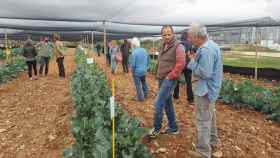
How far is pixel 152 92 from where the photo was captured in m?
9.08

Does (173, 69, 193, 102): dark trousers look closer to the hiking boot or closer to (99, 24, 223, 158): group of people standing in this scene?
(99, 24, 223, 158): group of people standing

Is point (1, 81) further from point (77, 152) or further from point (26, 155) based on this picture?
point (77, 152)

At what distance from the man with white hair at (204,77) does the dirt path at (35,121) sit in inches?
79.0

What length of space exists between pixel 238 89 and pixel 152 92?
2.49 metres

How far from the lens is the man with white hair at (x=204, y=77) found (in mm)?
3748

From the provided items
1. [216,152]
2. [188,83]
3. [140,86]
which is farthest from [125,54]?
[216,152]

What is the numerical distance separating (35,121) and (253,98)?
186 inches

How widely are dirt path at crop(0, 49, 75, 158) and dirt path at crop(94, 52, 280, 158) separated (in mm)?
1388

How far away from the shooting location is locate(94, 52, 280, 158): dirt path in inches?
178

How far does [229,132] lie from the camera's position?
5.36 meters

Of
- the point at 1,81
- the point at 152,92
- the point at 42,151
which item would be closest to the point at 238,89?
the point at 152,92

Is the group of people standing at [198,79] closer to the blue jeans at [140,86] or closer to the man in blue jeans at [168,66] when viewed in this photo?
the man in blue jeans at [168,66]

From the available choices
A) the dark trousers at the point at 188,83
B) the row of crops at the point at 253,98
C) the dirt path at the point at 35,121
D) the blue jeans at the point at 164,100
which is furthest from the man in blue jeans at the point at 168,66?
the row of crops at the point at 253,98

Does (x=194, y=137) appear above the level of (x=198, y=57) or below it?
below
